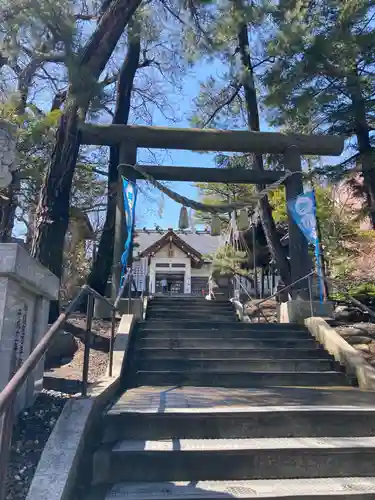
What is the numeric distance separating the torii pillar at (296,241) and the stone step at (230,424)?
4.66 metres

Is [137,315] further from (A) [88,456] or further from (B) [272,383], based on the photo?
(A) [88,456]

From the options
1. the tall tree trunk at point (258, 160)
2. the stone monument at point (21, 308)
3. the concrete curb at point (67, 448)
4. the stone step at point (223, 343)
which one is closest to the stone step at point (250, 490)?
the concrete curb at point (67, 448)

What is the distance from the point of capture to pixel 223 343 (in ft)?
20.8

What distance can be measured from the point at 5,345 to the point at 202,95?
10490 mm

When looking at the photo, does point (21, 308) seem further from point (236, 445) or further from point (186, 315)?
point (186, 315)

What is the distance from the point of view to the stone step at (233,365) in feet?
18.5

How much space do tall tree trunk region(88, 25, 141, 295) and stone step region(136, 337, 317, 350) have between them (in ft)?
12.8

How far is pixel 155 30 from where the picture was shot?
376 inches

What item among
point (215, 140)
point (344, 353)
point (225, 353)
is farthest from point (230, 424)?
point (215, 140)

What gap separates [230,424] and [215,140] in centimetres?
650

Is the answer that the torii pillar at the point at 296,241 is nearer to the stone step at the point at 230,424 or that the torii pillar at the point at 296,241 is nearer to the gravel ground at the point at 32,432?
the stone step at the point at 230,424

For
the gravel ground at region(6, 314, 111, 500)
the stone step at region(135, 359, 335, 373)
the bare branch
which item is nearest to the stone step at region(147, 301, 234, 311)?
the stone step at region(135, 359, 335, 373)

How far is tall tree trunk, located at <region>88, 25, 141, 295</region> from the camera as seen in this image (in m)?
10.0

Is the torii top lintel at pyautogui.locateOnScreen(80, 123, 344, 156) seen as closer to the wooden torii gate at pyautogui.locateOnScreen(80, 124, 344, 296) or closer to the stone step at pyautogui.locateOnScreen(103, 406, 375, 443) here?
the wooden torii gate at pyautogui.locateOnScreen(80, 124, 344, 296)
